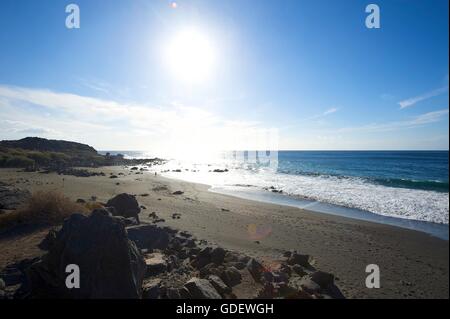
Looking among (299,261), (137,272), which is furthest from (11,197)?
(299,261)

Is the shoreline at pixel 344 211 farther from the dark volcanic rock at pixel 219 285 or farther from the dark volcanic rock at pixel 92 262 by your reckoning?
the dark volcanic rock at pixel 92 262

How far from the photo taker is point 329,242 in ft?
39.2

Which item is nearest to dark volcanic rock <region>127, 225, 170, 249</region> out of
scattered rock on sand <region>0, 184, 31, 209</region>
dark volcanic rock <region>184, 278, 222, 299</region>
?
dark volcanic rock <region>184, 278, 222, 299</region>

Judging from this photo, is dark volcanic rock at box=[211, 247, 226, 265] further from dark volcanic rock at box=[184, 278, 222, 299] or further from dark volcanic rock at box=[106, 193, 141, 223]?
dark volcanic rock at box=[106, 193, 141, 223]

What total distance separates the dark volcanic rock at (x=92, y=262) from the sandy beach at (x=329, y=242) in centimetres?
265

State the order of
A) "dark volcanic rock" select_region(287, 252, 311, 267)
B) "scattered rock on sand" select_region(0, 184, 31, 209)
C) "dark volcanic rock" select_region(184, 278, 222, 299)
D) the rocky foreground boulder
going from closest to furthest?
the rocky foreground boulder, "dark volcanic rock" select_region(184, 278, 222, 299), "dark volcanic rock" select_region(287, 252, 311, 267), "scattered rock on sand" select_region(0, 184, 31, 209)

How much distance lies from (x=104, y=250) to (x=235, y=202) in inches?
648

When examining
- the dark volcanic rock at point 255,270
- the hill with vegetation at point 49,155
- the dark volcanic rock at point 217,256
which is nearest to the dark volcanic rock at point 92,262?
the dark volcanic rock at point 217,256

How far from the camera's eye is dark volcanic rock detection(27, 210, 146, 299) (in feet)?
18.6

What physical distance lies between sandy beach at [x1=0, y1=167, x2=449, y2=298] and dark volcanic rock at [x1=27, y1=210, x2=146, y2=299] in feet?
8.71

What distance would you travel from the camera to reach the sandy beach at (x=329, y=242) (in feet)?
23.6

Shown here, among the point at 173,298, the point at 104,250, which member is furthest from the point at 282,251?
the point at 104,250
